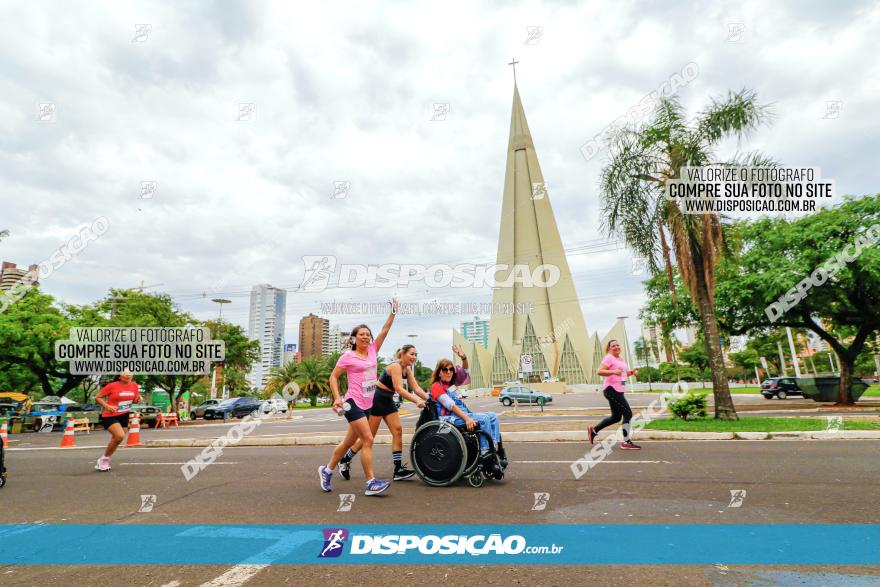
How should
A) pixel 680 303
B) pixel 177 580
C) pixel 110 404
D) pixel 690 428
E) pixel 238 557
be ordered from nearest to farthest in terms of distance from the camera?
pixel 177 580 < pixel 238 557 < pixel 110 404 < pixel 690 428 < pixel 680 303

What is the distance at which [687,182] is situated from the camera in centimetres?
1264

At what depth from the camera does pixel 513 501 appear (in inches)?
191

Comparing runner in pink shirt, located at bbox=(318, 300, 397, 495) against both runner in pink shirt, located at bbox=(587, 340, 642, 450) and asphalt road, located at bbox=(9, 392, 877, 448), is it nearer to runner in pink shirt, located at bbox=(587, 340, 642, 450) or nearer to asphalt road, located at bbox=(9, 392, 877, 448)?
runner in pink shirt, located at bbox=(587, 340, 642, 450)

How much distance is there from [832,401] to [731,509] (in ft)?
79.0

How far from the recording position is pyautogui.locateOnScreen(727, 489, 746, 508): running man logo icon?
4520 mm

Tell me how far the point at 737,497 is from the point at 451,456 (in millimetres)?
2955

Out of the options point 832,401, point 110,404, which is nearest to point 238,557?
point 110,404

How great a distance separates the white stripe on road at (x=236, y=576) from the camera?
2979 mm

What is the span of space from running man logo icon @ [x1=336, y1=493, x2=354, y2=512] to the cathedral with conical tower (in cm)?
8498

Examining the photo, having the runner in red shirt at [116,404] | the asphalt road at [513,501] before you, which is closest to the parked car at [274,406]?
the asphalt road at [513,501]

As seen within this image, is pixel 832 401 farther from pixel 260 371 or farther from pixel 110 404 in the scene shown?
pixel 260 371

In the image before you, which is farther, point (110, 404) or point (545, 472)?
point (110, 404)

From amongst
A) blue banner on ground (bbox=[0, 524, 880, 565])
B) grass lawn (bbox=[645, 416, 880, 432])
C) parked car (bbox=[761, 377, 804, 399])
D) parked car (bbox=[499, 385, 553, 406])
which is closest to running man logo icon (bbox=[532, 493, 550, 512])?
blue banner on ground (bbox=[0, 524, 880, 565])

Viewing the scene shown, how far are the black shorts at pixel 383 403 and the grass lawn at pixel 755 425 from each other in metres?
7.31
